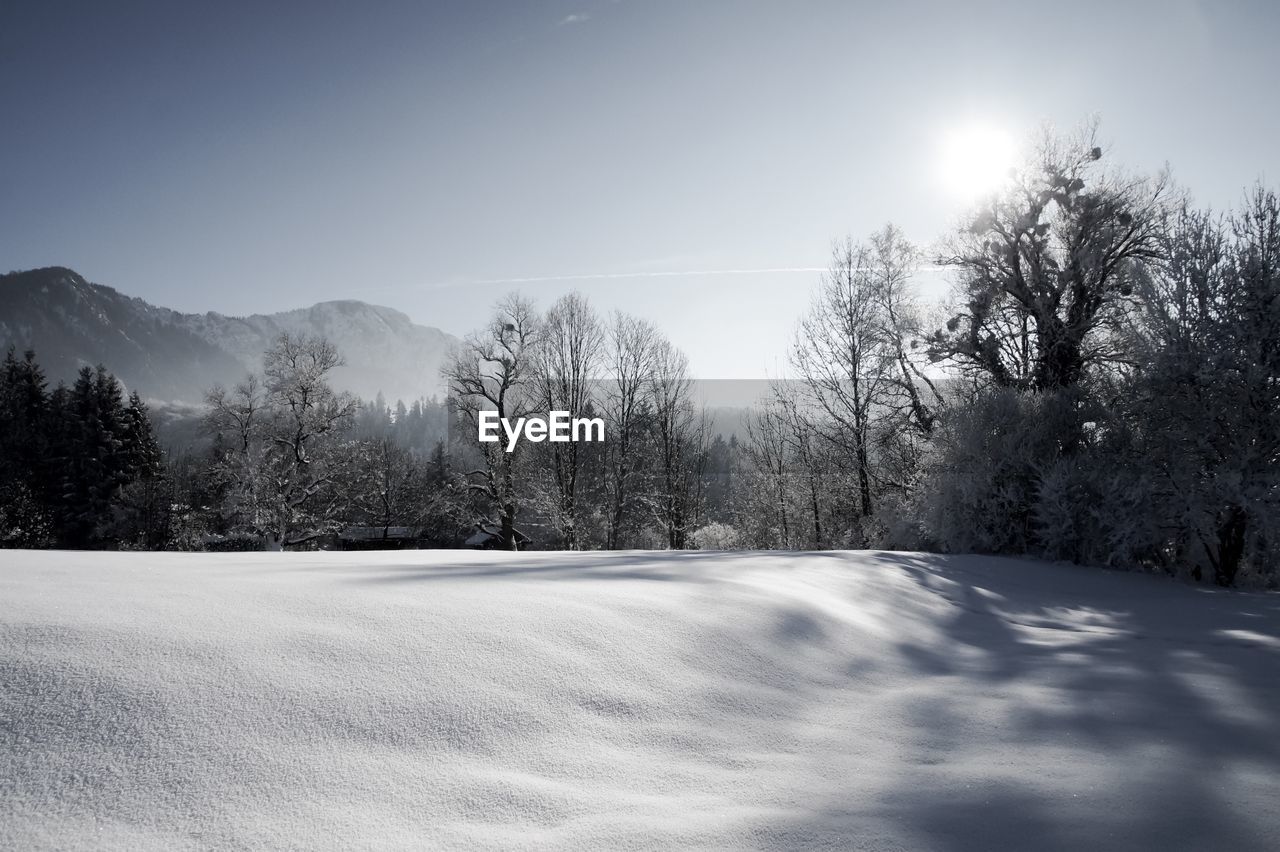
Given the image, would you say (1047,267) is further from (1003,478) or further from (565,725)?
(565,725)

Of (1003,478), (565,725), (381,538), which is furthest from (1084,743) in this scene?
(381,538)

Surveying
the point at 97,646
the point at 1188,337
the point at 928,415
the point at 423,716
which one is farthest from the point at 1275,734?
the point at 928,415

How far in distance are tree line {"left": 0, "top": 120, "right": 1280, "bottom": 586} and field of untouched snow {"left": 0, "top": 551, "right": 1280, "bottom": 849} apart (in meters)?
6.21

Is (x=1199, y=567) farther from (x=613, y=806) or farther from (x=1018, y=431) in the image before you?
(x=613, y=806)

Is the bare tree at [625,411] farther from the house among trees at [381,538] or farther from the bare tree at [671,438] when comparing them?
the house among trees at [381,538]

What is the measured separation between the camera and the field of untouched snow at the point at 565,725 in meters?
1.65

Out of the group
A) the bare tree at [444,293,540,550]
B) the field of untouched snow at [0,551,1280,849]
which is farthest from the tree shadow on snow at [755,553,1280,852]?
the bare tree at [444,293,540,550]

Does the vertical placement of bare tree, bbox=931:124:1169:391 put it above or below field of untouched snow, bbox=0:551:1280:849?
above

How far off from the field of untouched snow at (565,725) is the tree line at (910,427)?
245 inches

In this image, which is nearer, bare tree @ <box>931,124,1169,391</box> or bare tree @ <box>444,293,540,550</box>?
bare tree @ <box>931,124,1169,391</box>

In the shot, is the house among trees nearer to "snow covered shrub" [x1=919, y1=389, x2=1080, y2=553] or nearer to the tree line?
the tree line

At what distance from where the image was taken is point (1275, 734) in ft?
8.63

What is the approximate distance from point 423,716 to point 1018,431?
10.9 m

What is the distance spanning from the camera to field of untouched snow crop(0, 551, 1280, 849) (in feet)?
5.40
